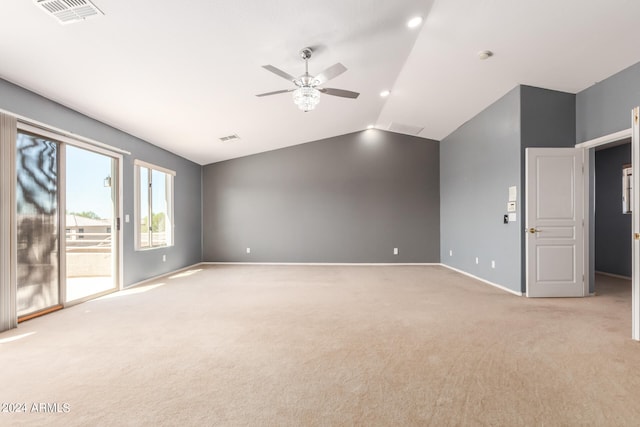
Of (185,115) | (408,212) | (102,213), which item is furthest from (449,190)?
(102,213)

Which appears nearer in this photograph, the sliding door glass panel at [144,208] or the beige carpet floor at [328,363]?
the beige carpet floor at [328,363]

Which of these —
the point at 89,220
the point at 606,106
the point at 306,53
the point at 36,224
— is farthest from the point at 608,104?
the point at 89,220

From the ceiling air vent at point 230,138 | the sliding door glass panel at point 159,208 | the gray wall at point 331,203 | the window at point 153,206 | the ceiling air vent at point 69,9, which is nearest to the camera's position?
the ceiling air vent at point 69,9

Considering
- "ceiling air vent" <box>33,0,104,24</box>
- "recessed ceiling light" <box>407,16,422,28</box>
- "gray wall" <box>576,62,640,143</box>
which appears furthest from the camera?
"gray wall" <box>576,62,640,143</box>

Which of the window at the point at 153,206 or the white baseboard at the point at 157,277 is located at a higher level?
the window at the point at 153,206

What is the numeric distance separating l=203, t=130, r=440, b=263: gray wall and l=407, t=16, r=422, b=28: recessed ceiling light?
4400 millimetres

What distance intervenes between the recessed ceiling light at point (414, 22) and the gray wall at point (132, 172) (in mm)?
4419

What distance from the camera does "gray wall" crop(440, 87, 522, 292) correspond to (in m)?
4.81

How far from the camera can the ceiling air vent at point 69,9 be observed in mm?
2426

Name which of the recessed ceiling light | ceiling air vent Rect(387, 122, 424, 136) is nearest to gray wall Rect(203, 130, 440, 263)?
ceiling air vent Rect(387, 122, 424, 136)

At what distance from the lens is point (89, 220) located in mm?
6020

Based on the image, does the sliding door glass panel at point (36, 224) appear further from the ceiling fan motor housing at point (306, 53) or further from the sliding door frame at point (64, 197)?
the ceiling fan motor housing at point (306, 53)

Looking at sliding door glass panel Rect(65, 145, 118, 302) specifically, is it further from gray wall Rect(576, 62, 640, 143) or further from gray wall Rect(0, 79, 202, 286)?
gray wall Rect(576, 62, 640, 143)

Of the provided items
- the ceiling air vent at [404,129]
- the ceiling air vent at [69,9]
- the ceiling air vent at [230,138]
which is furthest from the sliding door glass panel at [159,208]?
the ceiling air vent at [404,129]
